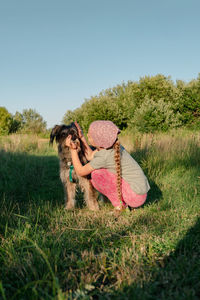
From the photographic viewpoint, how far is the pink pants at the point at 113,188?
3.62 metres

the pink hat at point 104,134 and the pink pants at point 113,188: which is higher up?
the pink hat at point 104,134

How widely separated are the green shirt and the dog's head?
0.67m

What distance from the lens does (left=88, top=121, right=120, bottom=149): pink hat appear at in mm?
3345

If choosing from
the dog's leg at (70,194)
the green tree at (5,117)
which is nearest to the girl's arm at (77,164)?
the dog's leg at (70,194)

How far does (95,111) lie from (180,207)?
2068 centimetres

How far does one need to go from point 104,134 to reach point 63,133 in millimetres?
1125

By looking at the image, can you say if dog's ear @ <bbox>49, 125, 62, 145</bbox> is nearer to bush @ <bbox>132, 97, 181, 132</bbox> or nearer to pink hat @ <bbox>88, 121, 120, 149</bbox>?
pink hat @ <bbox>88, 121, 120, 149</bbox>

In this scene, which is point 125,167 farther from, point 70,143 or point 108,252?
point 108,252

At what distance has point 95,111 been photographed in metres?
23.6

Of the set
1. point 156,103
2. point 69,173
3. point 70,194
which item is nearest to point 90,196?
point 70,194

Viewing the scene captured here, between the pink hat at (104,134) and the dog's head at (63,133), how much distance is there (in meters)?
0.67

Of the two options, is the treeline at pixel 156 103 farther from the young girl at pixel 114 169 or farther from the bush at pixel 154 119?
the young girl at pixel 114 169

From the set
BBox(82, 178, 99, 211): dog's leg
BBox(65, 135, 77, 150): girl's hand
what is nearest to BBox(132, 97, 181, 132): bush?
BBox(82, 178, 99, 211): dog's leg

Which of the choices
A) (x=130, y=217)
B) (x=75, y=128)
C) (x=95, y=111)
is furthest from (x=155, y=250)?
(x=95, y=111)
